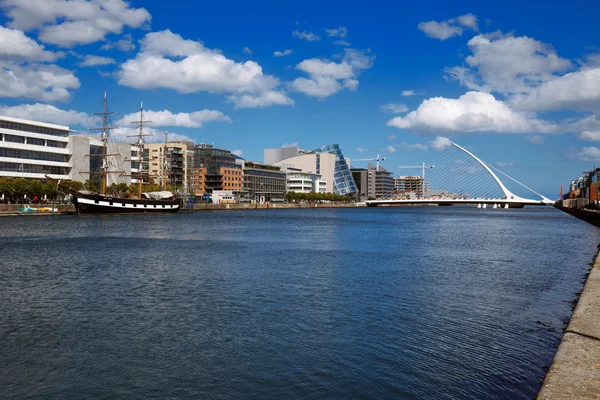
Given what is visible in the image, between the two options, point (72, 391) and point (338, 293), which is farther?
point (338, 293)

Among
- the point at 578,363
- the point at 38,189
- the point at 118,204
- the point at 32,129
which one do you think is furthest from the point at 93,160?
the point at 578,363

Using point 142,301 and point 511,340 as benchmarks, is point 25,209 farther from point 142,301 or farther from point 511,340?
point 511,340

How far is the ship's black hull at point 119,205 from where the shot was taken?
103188mm

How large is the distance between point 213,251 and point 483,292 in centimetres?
2367

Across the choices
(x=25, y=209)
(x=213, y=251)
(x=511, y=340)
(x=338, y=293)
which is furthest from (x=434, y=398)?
(x=25, y=209)

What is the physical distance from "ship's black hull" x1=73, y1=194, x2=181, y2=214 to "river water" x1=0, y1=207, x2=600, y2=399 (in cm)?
7404

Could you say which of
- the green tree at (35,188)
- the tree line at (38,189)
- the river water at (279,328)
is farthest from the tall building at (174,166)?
the river water at (279,328)

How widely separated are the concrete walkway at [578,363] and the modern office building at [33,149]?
114 m

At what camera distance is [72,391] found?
1154 cm

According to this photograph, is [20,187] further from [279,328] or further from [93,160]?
[279,328]

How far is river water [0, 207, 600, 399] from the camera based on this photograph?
12.0 metres

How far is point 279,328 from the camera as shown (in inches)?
658

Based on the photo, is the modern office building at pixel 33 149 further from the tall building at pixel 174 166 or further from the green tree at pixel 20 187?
the tall building at pixel 174 166

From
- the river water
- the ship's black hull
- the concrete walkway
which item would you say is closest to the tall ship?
the ship's black hull
